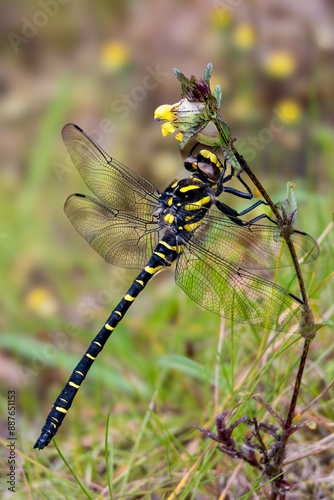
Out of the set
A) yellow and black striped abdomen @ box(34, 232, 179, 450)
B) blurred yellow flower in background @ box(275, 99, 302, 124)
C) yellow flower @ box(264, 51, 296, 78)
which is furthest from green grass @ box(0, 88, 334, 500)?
yellow flower @ box(264, 51, 296, 78)

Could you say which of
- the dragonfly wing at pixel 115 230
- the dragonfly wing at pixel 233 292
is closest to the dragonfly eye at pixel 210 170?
the dragonfly wing at pixel 233 292

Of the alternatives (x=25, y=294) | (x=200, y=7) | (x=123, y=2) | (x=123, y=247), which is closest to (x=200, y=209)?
(x=123, y=247)

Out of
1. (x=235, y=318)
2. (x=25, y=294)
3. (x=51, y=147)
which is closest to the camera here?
(x=235, y=318)

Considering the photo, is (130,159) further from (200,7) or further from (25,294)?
(200,7)

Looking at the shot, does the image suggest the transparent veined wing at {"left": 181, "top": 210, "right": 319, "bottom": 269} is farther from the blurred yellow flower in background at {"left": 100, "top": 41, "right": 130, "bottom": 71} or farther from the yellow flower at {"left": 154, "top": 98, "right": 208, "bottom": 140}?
the blurred yellow flower in background at {"left": 100, "top": 41, "right": 130, "bottom": 71}

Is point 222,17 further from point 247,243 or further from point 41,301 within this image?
point 247,243
